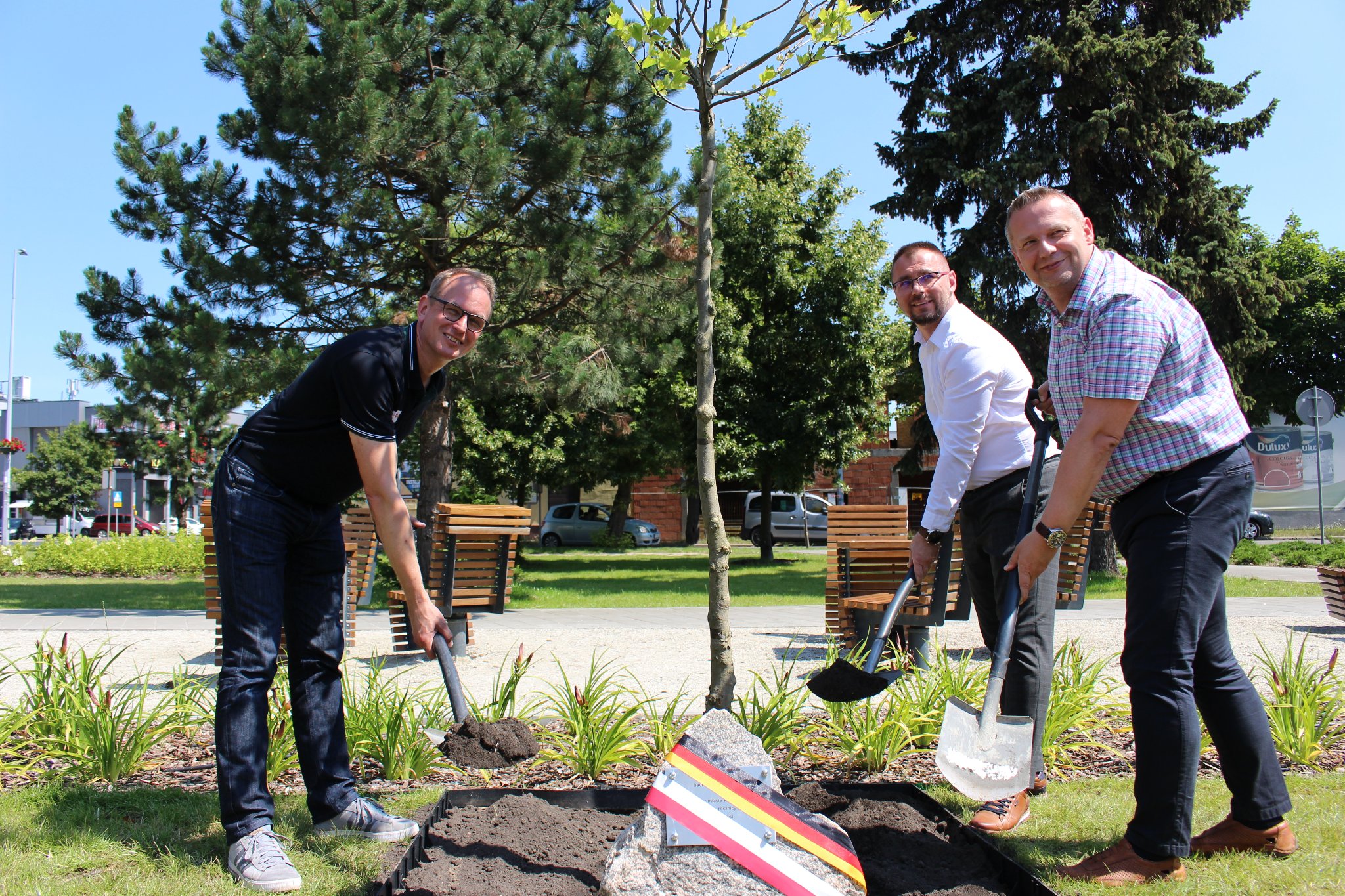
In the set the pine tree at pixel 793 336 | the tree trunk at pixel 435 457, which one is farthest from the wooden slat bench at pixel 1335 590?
the pine tree at pixel 793 336

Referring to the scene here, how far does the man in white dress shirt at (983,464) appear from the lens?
10.8 ft

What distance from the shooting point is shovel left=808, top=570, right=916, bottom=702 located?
2922 mm

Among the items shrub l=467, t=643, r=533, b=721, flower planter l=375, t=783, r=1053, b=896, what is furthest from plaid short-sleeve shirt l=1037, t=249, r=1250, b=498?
shrub l=467, t=643, r=533, b=721

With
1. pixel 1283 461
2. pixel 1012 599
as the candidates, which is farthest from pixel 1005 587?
Answer: pixel 1283 461

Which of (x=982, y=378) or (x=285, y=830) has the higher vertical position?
(x=982, y=378)

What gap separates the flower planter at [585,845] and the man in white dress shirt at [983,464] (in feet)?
1.32

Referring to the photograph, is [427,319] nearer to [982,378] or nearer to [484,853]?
[484,853]

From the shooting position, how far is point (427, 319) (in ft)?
9.75

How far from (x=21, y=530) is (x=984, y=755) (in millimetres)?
52561

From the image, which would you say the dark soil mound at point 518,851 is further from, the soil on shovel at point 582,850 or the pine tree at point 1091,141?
the pine tree at point 1091,141

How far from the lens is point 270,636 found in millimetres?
2936

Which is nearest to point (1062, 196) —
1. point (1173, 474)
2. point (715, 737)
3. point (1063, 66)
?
point (1173, 474)

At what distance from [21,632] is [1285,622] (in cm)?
1157

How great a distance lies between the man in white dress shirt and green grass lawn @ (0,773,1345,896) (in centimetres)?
24
